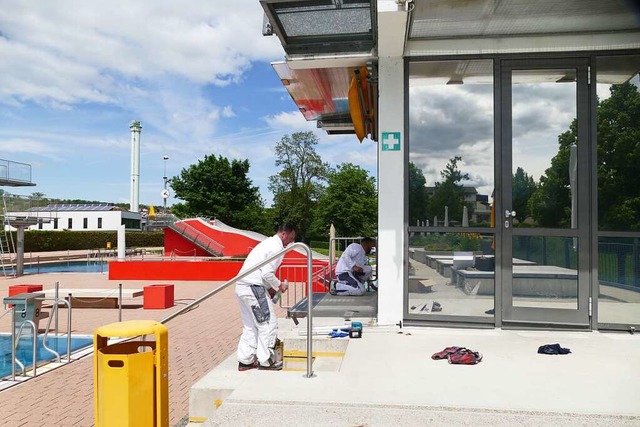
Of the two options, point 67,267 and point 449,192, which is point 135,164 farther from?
point 449,192

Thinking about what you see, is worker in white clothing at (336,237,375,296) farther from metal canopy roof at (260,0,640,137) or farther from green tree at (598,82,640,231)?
green tree at (598,82,640,231)

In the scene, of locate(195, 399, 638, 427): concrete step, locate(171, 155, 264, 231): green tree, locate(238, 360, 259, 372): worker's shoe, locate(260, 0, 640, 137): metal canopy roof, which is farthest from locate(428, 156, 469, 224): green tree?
locate(171, 155, 264, 231): green tree

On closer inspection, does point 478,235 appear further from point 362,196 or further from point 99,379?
point 362,196

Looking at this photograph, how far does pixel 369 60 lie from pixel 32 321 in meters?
5.26

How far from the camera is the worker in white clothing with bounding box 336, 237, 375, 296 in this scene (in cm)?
775

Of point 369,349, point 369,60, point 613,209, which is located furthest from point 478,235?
point 369,60

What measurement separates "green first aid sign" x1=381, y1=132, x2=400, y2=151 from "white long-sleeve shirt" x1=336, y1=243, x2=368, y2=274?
109 inches

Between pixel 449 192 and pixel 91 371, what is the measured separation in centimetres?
489

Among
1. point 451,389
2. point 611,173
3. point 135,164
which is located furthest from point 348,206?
point 135,164

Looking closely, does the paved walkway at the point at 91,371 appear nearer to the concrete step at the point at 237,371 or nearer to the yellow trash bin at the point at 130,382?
the concrete step at the point at 237,371

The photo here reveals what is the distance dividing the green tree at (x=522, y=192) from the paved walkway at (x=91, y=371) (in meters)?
3.98

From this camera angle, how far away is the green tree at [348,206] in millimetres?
44656

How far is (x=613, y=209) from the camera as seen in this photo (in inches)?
217

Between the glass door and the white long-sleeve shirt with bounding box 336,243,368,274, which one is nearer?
the glass door
